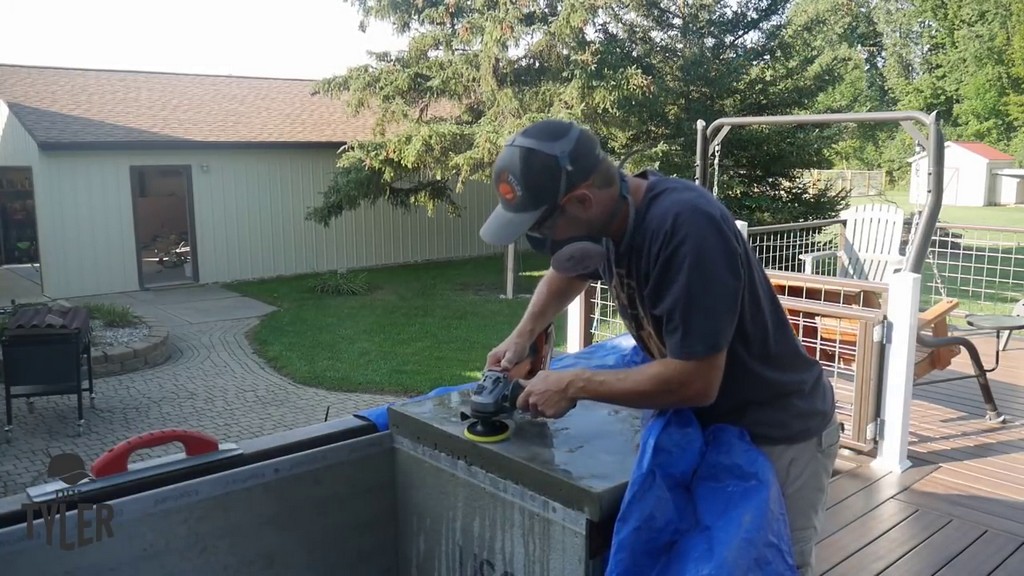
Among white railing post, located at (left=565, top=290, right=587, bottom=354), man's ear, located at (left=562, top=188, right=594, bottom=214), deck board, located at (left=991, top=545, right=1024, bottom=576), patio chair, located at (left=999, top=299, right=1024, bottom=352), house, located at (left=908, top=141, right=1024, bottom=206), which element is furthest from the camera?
house, located at (left=908, top=141, right=1024, bottom=206)

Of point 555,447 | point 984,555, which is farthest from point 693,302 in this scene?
point 984,555

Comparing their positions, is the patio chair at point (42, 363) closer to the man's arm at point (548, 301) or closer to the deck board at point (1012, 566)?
the man's arm at point (548, 301)

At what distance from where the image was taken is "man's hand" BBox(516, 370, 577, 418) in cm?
165

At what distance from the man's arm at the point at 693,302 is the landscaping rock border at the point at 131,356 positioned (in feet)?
21.7

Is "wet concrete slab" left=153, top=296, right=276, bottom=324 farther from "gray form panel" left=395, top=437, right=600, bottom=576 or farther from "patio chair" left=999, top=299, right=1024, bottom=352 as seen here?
"gray form panel" left=395, top=437, right=600, bottom=576

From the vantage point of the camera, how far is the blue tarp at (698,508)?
5.02 feet

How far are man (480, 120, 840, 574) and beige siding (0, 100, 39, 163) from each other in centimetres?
1115

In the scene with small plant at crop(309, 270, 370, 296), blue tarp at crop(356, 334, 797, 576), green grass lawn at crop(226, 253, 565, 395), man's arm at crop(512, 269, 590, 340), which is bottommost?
green grass lawn at crop(226, 253, 565, 395)

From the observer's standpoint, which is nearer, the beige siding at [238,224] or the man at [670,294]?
the man at [670,294]

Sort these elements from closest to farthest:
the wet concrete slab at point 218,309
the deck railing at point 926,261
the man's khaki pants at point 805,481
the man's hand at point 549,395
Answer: the man's hand at point 549,395 → the man's khaki pants at point 805,481 → the deck railing at point 926,261 → the wet concrete slab at point 218,309

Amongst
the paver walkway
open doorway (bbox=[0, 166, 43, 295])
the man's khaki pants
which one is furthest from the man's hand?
open doorway (bbox=[0, 166, 43, 295])

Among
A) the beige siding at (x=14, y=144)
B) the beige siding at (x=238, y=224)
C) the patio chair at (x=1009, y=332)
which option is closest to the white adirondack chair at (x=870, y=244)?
the patio chair at (x=1009, y=332)

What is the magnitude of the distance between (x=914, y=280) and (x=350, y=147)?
949cm

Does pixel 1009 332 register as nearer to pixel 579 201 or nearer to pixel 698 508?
pixel 698 508
